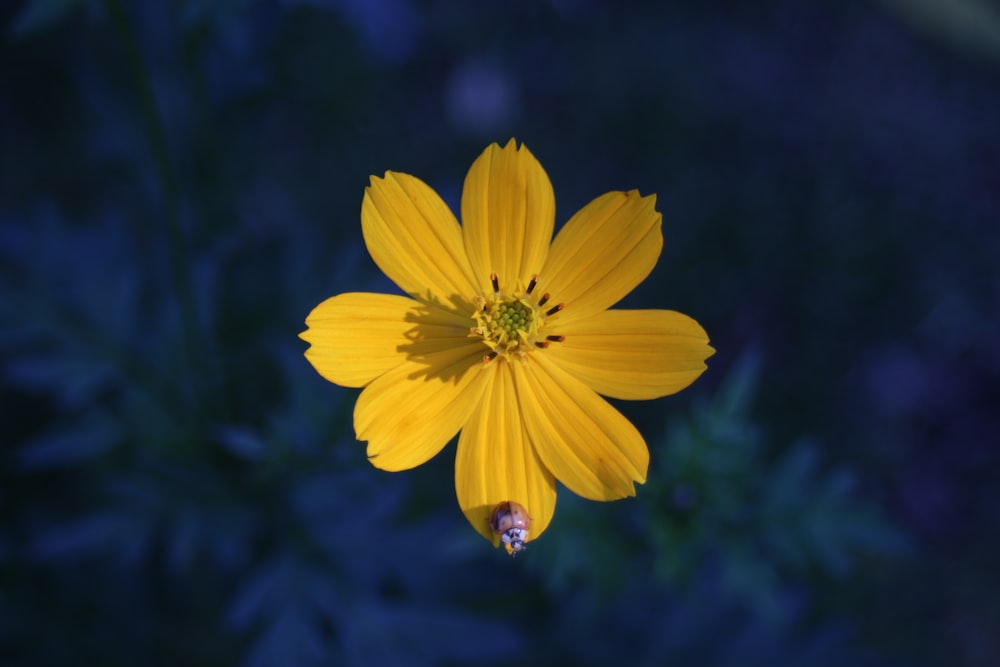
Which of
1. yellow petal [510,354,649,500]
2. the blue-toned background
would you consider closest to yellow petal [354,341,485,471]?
yellow petal [510,354,649,500]

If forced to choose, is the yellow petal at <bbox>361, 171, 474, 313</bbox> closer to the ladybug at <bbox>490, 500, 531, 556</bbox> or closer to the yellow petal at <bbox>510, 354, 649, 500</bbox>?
the yellow petal at <bbox>510, 354, 649, 500</bbox>

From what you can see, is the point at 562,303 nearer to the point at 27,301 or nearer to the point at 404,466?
the point at 404,466

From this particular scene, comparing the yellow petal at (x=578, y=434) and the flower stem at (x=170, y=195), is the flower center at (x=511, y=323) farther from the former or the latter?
the flower stem at (x=170, y=195)

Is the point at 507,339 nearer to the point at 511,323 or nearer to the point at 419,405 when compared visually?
the point at 511,323

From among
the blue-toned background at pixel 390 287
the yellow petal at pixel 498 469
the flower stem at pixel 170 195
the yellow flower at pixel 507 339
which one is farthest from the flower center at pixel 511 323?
the flower stem at pixel 170 195

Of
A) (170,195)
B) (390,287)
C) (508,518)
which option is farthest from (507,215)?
(390,287)

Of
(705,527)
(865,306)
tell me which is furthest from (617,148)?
(705,527)

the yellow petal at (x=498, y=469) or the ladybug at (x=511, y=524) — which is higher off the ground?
the yellow petal at (x=498, y=469)
